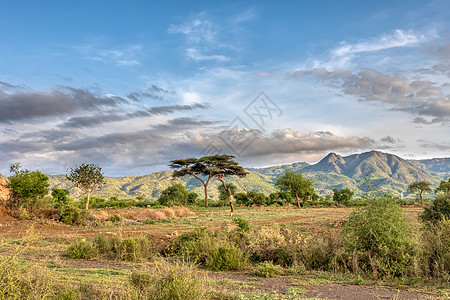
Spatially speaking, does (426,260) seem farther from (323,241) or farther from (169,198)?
(169,198)

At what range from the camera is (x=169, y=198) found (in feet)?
179

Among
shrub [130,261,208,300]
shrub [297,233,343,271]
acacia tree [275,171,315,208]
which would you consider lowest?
shrub [297,233,343,271]

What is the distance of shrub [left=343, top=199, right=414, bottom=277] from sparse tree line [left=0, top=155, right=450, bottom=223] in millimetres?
493

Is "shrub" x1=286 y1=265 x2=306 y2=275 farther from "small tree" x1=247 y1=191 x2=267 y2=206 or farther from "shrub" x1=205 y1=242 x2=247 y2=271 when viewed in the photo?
"small tree" x1=247 y1=191 x2=267 y2=206

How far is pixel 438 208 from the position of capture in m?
13.9

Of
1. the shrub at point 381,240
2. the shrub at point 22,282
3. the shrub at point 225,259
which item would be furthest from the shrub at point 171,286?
the shrub at point 381,240

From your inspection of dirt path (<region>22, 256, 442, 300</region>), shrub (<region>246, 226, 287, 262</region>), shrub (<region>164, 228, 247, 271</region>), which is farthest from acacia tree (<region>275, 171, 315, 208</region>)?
dirt path (<region>22, 256, 442, 300</region>)

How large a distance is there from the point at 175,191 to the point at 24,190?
3214cm

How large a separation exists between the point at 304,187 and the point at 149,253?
140ft

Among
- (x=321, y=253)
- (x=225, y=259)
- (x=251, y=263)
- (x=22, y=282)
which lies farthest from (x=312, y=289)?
(x=22, y=282)

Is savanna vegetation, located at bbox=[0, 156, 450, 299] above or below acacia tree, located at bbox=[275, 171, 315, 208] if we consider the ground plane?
below

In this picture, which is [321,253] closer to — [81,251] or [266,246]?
[266,246]

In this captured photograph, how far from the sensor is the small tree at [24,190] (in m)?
23.5

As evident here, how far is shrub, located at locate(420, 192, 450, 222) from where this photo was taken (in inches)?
535
